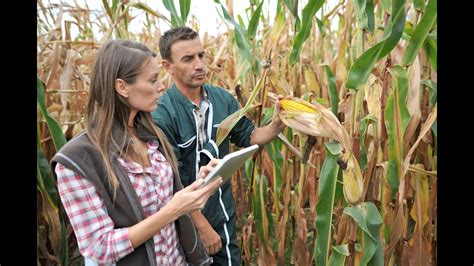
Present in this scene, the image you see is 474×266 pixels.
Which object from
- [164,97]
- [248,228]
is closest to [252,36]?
[164,97]

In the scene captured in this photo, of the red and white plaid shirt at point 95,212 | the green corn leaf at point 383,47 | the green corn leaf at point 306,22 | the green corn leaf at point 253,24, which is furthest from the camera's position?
the green corn leaf at point 253,24

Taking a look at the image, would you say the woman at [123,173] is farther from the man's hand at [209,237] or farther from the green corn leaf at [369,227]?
the green corn leaf at [369,227]

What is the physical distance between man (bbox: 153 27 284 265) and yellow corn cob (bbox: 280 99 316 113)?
0.09ft

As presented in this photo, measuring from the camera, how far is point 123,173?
92 centimetres

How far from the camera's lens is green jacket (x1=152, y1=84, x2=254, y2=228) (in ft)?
3.85

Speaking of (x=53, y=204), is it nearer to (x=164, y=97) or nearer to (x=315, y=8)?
(x=164, y=97)

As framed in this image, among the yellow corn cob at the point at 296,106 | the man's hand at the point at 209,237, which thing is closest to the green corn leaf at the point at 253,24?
the yellow corn cob at the point at 296,106

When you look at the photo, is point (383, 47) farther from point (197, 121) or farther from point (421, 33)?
point (197, 121)

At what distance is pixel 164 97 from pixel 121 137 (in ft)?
0.89

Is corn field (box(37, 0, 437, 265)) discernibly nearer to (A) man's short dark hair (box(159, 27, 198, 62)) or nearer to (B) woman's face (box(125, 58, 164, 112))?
(A) man's short dark hair (box(159, 27, 198, 62))

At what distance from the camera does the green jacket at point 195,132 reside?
1174mm

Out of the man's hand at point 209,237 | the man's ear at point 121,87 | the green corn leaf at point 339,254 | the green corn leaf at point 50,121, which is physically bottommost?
the green corn leaf at point 339,254

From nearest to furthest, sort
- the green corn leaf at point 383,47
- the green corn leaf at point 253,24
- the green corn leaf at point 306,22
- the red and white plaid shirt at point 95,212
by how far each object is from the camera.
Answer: the red and white plaid shirt at point 95,212
the green corn leaf at point 383,47
the green corn leaf at point 306,22
the green corn leaf at point 253,24

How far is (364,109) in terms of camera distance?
121cm
